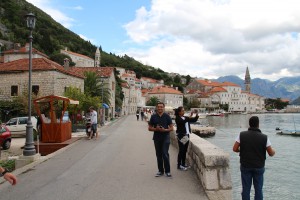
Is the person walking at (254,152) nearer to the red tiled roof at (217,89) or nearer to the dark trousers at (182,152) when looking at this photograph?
the dark trousers at (182,152)

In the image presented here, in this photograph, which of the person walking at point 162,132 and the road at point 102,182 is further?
the person walking at point 162,132

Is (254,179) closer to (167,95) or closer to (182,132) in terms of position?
(182,132)

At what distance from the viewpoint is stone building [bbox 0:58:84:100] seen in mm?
34875

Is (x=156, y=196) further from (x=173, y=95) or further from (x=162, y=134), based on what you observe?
(x=173, y=95)

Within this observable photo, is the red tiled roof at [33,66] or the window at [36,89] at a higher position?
the red tiled roof at [33,66]

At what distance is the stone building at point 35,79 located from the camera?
34.9m

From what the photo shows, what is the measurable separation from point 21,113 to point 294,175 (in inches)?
1022

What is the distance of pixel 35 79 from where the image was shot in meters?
35.3

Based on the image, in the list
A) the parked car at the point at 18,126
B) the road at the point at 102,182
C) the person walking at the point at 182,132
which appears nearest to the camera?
the road at the point at 102,182

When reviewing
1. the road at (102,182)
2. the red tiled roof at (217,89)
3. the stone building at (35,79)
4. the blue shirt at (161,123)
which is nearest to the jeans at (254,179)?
the road at (102,182)

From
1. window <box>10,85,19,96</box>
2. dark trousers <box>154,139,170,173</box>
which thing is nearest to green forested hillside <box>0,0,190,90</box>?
window <box>10,85,19,96</box>

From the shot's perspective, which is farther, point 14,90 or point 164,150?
point 14,90

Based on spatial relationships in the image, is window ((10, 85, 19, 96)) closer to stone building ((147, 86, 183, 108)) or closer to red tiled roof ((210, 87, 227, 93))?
stone building ((147, 86, 183, 108))

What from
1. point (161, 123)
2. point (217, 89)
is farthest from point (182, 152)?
point (217, 89)
